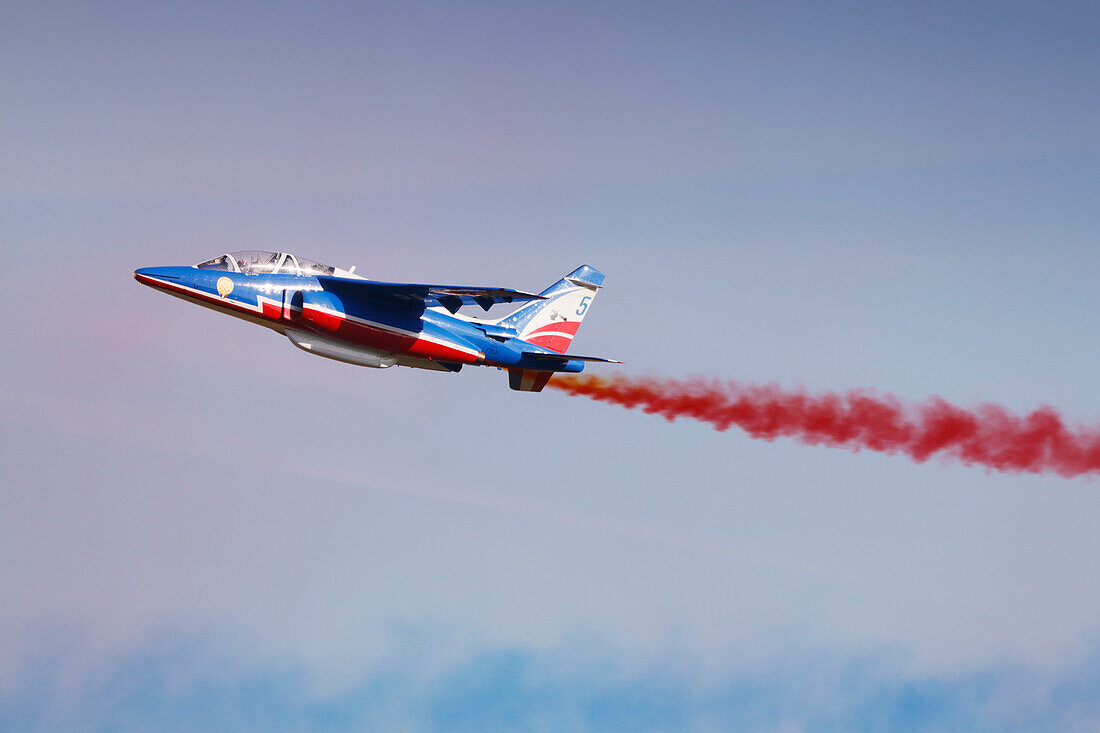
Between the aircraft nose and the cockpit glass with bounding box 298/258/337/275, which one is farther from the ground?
the cockpit glass with bounding box 298/258/337/275

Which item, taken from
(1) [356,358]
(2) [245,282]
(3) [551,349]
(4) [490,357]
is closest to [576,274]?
(3) [551,349]

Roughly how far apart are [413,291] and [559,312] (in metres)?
9.95

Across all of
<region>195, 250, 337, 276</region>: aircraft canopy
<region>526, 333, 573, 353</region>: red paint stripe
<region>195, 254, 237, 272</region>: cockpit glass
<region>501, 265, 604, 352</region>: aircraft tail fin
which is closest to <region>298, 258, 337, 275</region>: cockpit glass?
<region>195, 250, 337, 276</region>: aircraft canopy

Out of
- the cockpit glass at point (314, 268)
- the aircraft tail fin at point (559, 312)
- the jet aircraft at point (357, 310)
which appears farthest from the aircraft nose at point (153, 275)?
the aircraft tail fin at point (559, 312)

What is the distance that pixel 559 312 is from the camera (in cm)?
6094

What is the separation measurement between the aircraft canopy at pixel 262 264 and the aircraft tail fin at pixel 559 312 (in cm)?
948

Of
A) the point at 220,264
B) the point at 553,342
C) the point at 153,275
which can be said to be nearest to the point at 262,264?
the point at 220,264

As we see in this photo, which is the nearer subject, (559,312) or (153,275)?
(153,275)

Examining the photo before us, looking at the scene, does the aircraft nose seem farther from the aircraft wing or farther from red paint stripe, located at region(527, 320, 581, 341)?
red paint stripe, located at region(527, 320, 581, 341)

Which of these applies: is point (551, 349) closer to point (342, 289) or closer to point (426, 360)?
point (426, 360)

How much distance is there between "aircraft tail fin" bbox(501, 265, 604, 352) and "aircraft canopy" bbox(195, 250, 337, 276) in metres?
9.48

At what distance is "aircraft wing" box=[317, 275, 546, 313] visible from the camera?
51688mm

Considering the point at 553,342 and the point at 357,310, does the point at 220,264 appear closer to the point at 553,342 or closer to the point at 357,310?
the point at 357,310

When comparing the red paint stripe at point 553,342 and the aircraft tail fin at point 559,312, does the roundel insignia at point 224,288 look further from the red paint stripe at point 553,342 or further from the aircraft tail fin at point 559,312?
the red paint stripe at point 553,342
